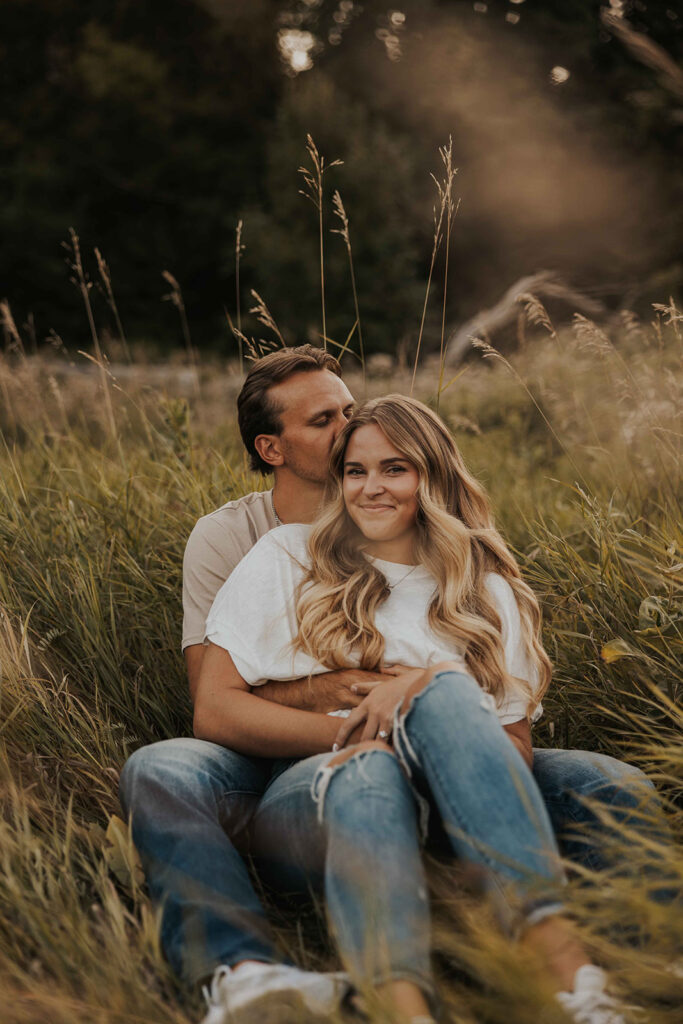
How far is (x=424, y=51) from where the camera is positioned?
18688 mm

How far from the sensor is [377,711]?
1973 millimetres

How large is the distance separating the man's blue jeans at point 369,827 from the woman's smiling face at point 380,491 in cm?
57

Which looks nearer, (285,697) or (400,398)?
(285,697)

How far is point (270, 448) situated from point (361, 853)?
4.66 ft

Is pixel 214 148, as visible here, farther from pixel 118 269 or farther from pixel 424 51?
pixel 424 51

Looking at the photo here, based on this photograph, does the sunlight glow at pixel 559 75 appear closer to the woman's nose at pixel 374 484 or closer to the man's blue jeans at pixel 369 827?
the woman's nose at pixel 374 484

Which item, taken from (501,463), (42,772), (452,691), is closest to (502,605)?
(452,691)

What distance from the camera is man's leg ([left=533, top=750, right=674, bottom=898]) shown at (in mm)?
1965

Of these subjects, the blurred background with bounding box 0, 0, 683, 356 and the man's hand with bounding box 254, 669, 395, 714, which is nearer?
the man's hand with bounding box 254, 669, 395, 714

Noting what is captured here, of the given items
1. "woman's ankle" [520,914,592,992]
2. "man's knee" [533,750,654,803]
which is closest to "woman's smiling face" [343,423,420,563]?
"man's knee" [533,750,654,803]

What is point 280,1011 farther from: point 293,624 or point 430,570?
point 430,570

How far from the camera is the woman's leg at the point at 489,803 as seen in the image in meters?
1.61

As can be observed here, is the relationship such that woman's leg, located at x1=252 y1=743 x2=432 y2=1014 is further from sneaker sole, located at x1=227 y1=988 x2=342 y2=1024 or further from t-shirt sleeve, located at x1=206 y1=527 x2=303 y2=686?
t-shirt sleeve, located at x1=206 y1=527 x2=303 y2=686

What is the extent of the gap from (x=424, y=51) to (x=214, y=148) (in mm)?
4786
